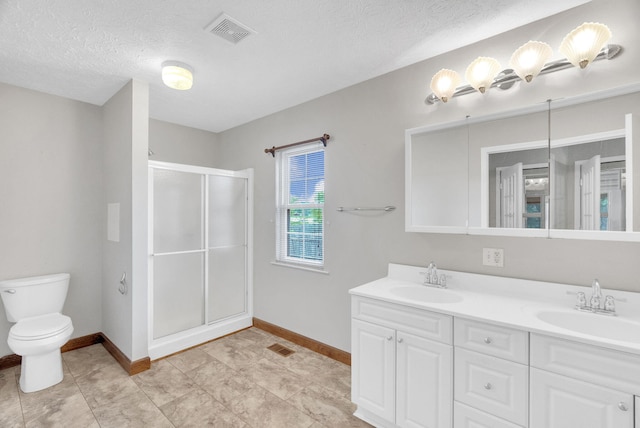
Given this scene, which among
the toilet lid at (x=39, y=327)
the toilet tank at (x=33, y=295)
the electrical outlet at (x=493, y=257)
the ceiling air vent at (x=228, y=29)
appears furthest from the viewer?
the toilet tank at (x=33, y=295)

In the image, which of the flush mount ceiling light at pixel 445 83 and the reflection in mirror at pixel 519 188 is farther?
the flush mount ceiling light at pixel 445 83

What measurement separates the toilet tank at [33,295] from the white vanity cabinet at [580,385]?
351 centimetres

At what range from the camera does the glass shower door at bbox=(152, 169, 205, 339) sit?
106 inches

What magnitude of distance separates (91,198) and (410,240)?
314cm

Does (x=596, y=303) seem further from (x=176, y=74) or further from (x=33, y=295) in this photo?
(x=33, y=295)

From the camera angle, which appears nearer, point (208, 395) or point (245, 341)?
point (208, 395)

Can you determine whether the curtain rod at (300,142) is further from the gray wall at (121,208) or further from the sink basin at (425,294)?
the sink basin at (425,294)

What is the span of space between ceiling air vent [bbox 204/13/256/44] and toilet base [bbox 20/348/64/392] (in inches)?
104

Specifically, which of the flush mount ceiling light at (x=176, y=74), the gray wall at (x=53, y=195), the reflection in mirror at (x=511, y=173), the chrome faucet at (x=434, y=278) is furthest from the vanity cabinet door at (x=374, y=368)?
the gray wall at (x=53, y=195)

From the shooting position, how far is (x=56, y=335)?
221 centimetres

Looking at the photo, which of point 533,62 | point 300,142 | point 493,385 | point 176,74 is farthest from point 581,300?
point 176,74

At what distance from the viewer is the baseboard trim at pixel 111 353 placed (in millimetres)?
2412

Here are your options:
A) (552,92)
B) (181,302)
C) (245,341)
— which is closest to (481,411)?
(552,92)

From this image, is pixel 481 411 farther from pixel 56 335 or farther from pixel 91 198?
pixel 91 198
